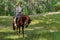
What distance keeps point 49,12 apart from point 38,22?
2.00 m

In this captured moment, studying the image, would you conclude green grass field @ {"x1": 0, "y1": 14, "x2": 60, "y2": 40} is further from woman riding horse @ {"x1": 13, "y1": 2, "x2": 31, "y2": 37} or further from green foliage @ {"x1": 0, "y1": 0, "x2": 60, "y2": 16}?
green foliage @ {"x1": 0, "y1": 0, "x2": 60, "y2": 16}

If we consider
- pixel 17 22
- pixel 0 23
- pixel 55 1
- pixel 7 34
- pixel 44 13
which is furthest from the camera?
pixel 55 1

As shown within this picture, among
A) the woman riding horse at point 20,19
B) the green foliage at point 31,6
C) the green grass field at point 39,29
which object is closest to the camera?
the woman riding horse at point 20,19

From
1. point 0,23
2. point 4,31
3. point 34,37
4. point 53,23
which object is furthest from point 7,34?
point 53,23

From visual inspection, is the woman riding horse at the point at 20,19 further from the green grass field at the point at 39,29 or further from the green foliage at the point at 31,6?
the green foliage at the point at 31,6

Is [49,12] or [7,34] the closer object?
[7,34]

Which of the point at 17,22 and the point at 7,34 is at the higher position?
the point at 17,22

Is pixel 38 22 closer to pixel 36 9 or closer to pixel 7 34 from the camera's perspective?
pixel 36 9

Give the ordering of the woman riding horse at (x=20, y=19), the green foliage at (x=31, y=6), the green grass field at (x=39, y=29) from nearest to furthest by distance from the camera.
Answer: the woman riding horse at (x=20, y=19) → the green grass field at (x=39, y=29) → the green foliage at (x=31, y=6)

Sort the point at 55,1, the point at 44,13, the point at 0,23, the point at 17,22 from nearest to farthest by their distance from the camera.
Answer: the point at 17,22, the point at 0,23, the point at 44,13, the point at 55,1

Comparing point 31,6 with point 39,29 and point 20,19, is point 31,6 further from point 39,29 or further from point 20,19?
point 20,19

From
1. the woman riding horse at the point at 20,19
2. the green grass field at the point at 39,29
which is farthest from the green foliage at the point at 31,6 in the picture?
the woman riding horse at the point at 20,19

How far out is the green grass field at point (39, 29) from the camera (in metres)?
9.90

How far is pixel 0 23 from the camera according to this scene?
43.9 feet
